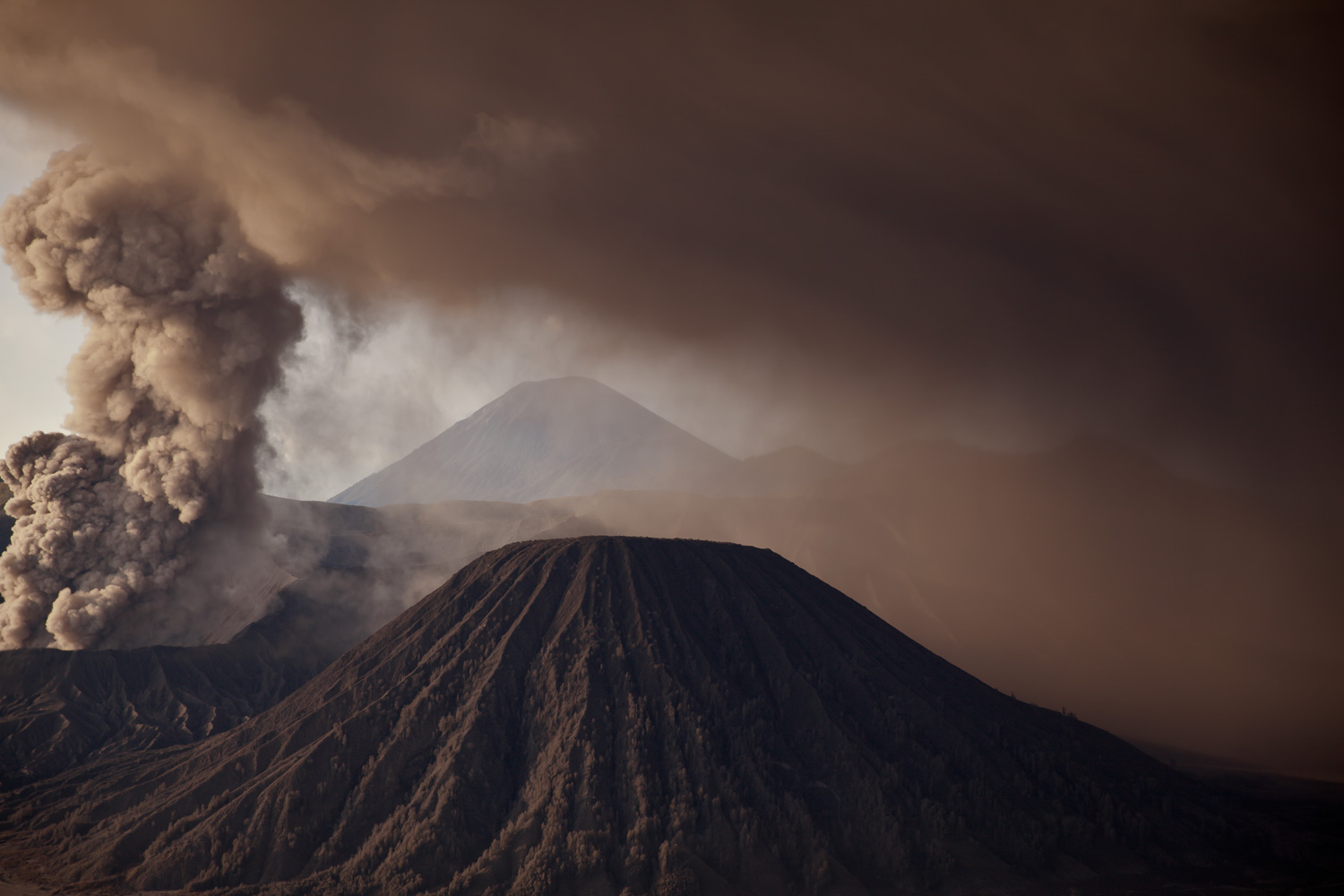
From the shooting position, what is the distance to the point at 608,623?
161 feet

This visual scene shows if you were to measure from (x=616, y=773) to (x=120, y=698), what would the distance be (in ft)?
124

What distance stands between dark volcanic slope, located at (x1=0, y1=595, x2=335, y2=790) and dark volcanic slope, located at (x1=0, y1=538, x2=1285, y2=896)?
351 centimetres

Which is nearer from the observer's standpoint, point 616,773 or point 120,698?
point 616,773

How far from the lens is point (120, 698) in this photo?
202 feet

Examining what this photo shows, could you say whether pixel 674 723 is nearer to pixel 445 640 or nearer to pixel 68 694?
pixel 445 640

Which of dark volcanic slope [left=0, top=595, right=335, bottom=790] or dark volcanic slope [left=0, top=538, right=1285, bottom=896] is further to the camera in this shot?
dark volcanic slope [left=0, top=595, right=335, bottom=790]

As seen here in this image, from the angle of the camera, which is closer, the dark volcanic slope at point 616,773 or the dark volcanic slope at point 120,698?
the dark volcanic slope at point 616,773

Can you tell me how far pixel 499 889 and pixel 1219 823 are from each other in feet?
112

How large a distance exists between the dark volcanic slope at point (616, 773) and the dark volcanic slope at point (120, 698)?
3.51 m

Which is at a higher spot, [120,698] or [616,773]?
[616,773]

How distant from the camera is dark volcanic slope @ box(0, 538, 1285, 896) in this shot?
39281 mm

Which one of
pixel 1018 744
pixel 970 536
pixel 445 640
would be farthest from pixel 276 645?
pixel 970 536

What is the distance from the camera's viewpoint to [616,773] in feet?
138

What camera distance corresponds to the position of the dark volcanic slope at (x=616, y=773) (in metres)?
39.3
